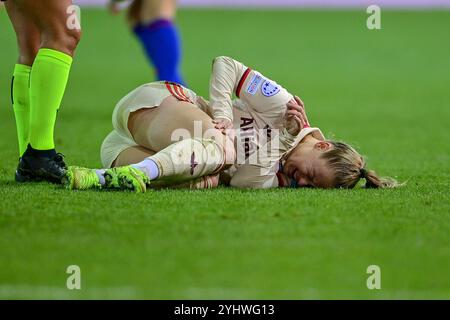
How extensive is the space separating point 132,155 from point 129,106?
0.23 m

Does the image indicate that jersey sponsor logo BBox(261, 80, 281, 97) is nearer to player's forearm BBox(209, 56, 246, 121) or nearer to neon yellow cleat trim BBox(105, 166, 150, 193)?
player's forearm BBox(209, 56, 246, 121)

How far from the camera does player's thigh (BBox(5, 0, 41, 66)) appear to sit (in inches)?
202

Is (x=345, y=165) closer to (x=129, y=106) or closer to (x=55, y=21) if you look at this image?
(x=129, y=106)

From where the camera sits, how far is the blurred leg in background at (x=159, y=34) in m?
9.23

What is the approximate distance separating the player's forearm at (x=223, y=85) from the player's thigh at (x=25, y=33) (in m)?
0.92

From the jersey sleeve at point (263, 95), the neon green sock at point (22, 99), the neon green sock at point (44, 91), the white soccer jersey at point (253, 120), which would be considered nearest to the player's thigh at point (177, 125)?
the white soccer jersey at point (253, 120)

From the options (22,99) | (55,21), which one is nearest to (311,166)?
(55,21)

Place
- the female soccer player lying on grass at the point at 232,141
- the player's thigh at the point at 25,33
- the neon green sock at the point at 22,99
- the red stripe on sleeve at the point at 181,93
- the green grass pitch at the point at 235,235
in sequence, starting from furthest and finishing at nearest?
1. the neon green sock at the point at 22,99
2. the player's thigh at the point at 25,33
3. the red stripe on sleeve at the point at 181,93
4. the female soccer player lying on grass at the point at 232,141
5. the green grass pitch at the point at 235,235

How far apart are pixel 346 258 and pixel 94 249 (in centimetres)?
87

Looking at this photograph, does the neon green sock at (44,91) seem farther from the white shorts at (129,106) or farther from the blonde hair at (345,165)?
the blonde hair at (345,165)

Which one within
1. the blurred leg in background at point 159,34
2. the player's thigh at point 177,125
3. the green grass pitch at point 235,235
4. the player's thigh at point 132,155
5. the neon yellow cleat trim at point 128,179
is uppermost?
the blurred leg in background at point 159,34

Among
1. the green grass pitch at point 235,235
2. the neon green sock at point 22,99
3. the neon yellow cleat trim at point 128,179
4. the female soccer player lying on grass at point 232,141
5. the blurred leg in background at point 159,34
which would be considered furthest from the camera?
the blurred leg in background at point 159,34

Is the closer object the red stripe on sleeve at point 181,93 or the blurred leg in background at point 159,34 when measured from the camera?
the red stripe on sleeve at point 181,93
